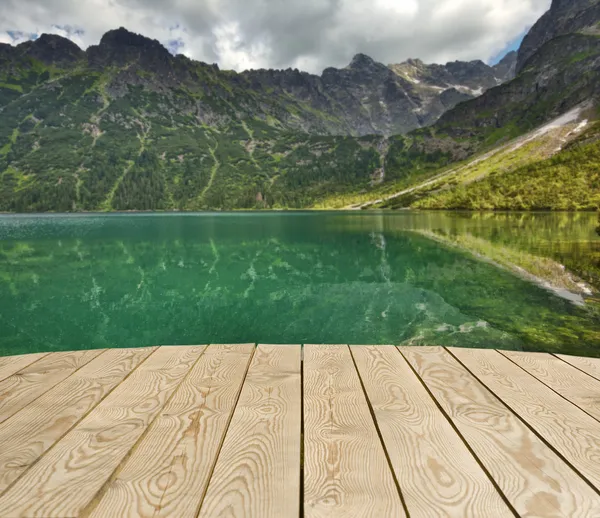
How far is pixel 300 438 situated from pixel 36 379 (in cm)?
385

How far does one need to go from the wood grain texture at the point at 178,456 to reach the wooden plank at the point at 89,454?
0.45 ft

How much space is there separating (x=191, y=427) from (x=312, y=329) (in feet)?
38.9

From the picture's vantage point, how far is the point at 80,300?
19750mm

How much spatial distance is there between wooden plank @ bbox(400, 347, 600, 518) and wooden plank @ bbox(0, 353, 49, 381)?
5.67 m

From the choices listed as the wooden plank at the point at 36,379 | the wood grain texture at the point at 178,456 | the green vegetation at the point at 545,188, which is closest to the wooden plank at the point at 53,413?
the wooden plank at the point at 36,379

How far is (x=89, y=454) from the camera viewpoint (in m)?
3.05

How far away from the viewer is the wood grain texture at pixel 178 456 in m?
2.47

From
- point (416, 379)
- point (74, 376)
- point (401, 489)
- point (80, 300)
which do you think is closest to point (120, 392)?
point (74, 376)

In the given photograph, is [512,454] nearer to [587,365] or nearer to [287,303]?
[587,365]

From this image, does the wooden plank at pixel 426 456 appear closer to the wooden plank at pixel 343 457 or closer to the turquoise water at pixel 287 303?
the wooden plank at pixel 343 457

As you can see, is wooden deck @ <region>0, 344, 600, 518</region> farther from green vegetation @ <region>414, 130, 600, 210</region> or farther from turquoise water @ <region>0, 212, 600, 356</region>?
green vegetation @ <region>414, 130, 600, 210</region>

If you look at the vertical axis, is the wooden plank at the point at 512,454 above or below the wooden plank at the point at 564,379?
above

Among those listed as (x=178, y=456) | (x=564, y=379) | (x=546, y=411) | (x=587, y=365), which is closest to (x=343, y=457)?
(x=178, y=456)

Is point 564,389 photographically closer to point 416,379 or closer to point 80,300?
point 416,379
